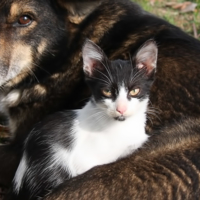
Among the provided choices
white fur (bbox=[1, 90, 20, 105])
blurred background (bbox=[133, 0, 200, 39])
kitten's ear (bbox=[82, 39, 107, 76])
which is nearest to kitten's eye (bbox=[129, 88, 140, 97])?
kitten's ear (bbox=[82, 39, 107, 76])

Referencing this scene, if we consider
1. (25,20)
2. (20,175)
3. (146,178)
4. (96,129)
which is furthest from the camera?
(25,20)

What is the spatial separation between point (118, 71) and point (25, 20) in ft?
3.27

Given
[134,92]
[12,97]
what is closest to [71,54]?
[12,97]

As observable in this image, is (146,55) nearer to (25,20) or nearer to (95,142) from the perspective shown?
(95,142)

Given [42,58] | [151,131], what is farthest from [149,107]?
[42,58]

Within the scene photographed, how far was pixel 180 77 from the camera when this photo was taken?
395cm

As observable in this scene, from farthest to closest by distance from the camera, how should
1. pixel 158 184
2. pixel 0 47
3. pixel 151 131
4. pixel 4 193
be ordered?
pixel 4 193 → pixel 0 47 → pixel 151 131 → pixel 158 184

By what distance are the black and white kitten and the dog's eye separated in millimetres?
693

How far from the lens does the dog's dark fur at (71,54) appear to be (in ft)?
12.9

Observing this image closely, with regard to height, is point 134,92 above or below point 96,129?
above

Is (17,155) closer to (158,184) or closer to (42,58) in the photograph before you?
(42,58)

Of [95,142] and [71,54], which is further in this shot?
[71,54]

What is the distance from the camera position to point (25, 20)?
4.12 meters

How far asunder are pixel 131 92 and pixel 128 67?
0.19 metres
